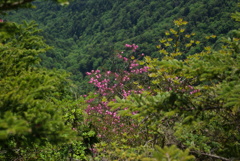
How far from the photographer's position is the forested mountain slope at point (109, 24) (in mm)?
56125

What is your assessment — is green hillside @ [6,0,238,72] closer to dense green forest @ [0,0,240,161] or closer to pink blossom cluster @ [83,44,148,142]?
pink blossom cluster @ [83,44,148,142]

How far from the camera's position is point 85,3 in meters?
115

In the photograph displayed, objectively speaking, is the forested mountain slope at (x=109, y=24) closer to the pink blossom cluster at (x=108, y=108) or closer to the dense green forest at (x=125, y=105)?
the pink blossom cluster at (x=108, y=108)

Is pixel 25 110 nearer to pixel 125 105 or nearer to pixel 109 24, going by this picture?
pixel 125 105

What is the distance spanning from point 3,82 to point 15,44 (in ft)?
5.88

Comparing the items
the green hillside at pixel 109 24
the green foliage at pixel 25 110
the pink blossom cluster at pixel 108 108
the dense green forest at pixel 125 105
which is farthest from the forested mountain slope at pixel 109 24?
the green foliage at pixel 25 110

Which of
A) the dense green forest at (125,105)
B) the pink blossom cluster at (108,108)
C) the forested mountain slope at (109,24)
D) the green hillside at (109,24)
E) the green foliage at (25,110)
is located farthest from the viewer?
the green hillside at (109,24)

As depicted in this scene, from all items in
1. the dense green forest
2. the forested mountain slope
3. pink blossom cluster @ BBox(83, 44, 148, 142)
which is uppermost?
the dense green forest

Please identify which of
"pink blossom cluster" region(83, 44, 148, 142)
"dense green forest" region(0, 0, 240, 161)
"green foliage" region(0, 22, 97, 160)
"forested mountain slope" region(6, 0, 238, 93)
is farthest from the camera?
"forested mountain slope" region(6, 0, 238, 93)

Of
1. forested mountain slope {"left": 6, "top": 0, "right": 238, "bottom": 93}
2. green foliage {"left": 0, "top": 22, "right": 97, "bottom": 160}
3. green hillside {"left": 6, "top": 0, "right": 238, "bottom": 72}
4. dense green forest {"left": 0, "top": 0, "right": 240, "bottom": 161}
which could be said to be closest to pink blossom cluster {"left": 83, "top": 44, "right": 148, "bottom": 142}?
dense green forest {"left": 0, "top": 0, "right": 240, "bottom": 161}

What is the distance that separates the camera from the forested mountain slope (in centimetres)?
5612

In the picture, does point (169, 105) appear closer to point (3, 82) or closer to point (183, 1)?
point (3, 82)

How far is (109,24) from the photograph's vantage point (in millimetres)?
95312

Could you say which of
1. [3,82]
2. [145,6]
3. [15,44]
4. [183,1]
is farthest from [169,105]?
→ [145,6]
